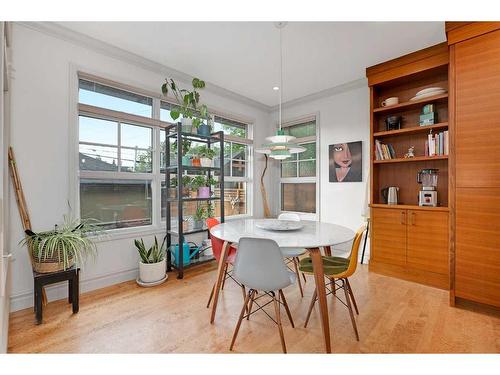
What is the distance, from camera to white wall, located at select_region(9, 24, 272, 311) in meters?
2.21

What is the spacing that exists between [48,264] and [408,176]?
13.2ft

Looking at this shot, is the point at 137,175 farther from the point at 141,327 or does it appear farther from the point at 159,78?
the point at 141,327

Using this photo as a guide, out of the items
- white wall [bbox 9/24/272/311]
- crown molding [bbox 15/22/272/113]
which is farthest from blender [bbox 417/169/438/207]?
white wall [bbox 9/24/272/311]

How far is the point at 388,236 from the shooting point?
3.05 m

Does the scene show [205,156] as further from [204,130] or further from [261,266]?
[261,266]

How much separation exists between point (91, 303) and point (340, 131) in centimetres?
390

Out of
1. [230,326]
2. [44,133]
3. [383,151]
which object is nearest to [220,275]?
[230,326]

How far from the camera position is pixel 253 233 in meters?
2.01

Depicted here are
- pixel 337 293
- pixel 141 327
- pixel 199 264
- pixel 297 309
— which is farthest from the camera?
pixel 199 264

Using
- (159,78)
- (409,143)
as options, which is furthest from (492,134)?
(159,78)

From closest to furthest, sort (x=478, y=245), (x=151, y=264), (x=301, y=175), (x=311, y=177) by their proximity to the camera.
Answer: (x=478, y=245) < (x=151, y=264) < (x=311, y=177) < (x=301, y=175)

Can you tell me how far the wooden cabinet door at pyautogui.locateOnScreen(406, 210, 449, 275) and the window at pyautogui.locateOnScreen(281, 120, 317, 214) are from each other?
1635mm

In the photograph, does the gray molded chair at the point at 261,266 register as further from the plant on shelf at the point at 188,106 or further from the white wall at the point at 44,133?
the plant on shelf at the point at 188,106

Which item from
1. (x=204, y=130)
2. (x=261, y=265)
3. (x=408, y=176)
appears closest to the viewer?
(x=261, y=265)
